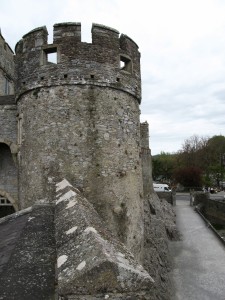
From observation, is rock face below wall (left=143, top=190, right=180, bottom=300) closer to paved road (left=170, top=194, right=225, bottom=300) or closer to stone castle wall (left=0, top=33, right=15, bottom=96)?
paved road (left=170, top=194, right=225, bottom=300)

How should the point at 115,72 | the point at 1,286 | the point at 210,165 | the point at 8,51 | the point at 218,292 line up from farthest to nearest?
the point at 210,165 → the point at 8,51 → the point at 218,292 → the point at 115,72 → the point at 1,286

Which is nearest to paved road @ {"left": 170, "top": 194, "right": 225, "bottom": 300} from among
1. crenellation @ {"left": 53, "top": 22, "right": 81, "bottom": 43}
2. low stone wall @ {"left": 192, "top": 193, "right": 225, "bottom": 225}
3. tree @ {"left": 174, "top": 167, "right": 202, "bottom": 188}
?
low stone wall @ {"left": 192, "top": 193, "right": 225, "bottom": 225}

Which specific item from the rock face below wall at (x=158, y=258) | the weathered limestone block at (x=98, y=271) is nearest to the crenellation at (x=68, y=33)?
the weathered limestone block at (x=98, y=271)

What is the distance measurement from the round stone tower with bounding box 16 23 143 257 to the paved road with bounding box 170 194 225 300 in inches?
197

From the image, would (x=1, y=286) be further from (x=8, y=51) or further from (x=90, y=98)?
(x=8, y=51)

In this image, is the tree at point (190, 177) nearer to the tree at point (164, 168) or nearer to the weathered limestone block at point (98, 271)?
the tree at point (164, 168)

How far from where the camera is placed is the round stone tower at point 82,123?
7363mm

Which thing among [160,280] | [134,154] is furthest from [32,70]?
[160,280]

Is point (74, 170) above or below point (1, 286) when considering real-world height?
above

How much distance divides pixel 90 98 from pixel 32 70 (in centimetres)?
175

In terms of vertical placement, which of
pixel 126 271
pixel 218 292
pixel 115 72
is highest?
pixel 115 72

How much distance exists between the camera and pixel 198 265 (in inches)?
556

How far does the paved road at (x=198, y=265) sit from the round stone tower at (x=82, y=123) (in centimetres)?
500

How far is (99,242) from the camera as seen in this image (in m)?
2.79
